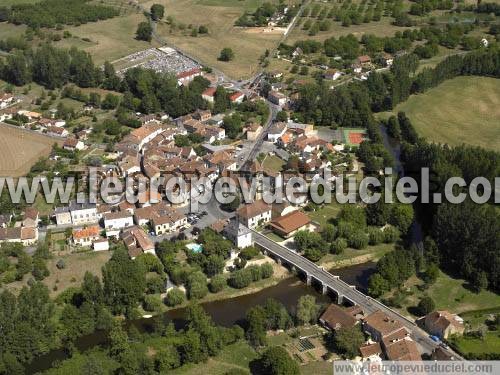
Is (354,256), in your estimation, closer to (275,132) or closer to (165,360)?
(165,360)

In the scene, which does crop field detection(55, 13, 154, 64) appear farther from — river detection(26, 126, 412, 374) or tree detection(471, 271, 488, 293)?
tree detection(471, 271, 488, 293)

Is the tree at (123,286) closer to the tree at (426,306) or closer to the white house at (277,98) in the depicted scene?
the tree at (426,306)

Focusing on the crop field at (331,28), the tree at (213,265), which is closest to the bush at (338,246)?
the tree at (213,265)

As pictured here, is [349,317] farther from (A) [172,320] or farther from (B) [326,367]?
(A) [172,320]

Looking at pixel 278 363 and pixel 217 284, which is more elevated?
pixel 278 363

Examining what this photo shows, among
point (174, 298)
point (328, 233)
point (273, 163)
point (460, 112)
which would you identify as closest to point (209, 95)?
point (273, 163)

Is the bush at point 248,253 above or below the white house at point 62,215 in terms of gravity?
below
